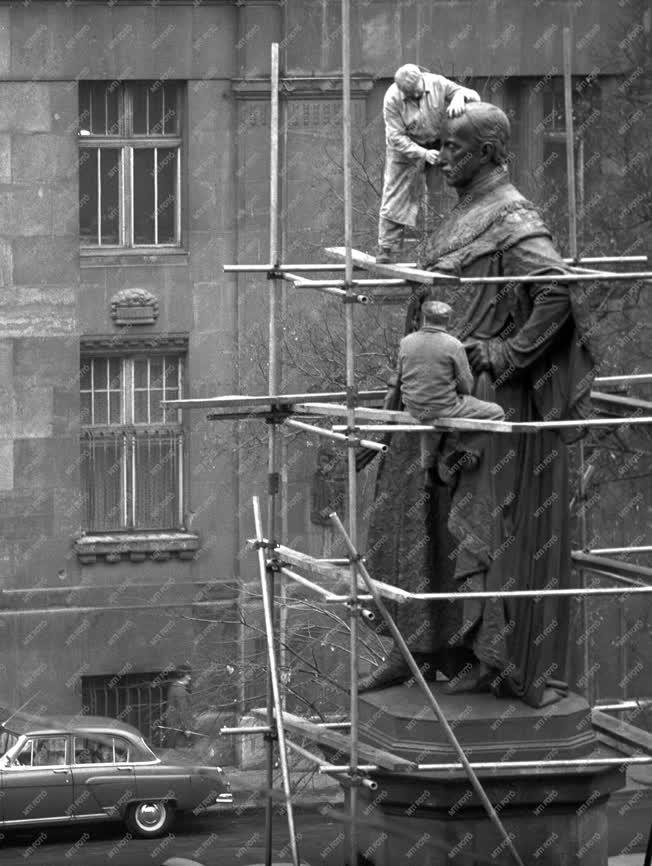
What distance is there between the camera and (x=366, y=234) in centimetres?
3972

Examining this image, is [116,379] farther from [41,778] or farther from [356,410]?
[356,410]

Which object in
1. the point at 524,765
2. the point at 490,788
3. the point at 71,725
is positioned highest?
the point at 524,765

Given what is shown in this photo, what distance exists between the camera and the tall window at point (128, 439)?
45375 millimetres

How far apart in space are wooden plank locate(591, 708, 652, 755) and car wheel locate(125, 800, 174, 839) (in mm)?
19642

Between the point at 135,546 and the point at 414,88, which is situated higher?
the point at 414,88

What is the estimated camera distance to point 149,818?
4084cm

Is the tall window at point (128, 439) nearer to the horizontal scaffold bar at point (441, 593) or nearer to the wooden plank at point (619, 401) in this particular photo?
the wooden plank at point (619, 401)

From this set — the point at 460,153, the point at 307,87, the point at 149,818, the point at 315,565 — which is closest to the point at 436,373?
the point at 460,153

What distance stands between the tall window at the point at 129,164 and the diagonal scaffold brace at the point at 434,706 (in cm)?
2588

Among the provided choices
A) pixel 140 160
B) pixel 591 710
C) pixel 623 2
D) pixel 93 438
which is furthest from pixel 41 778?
pixel 591 710

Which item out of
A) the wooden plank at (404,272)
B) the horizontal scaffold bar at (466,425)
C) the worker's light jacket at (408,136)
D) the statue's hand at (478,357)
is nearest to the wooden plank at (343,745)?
the horizontal scaffold bar at (466,425)

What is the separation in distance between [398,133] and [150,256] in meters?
24.3

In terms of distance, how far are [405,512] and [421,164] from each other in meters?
2.71

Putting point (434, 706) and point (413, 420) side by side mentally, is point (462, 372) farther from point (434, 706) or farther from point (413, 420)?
point (434, 706)
